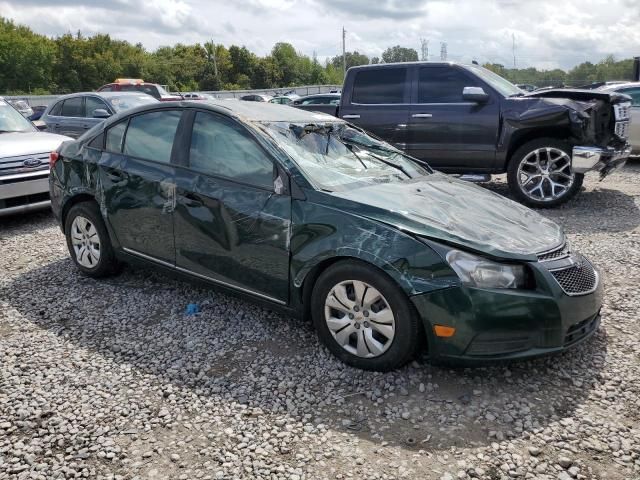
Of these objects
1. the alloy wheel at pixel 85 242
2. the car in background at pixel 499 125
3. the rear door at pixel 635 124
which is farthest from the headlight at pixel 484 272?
the rear door at pixel 635 124

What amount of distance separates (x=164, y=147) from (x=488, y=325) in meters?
2.78

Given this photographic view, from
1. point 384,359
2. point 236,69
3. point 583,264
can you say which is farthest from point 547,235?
point 236,69

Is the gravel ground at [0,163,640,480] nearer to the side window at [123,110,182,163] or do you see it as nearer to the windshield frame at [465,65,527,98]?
the side window at [123,110,182,163]

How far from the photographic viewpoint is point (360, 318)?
3.27m

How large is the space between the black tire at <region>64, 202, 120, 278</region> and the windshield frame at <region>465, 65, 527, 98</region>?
18.3 ft

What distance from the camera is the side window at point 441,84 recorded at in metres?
7.93

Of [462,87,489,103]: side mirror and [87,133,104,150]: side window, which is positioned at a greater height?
[462,87,489,103]: side mirror

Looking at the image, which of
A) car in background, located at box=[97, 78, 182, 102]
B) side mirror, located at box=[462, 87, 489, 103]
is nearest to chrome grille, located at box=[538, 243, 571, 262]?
side mirror, located at box=[462, 87, 489, 103]

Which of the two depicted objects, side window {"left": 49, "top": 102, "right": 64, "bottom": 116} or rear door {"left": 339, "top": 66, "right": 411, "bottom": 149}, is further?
side window {"left": 49, "top": 102, "right": 64, "bottom": 116}

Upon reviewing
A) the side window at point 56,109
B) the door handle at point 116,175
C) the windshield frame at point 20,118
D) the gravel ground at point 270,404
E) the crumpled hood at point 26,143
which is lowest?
the gravel ground at point 270,404

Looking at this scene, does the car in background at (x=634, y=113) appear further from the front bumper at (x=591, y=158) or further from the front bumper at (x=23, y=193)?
the front bumper at (x=23, y=193)

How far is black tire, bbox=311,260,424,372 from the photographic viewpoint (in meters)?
3.11

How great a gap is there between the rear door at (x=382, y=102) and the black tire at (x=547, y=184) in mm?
1616

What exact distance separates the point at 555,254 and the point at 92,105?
1036 centimetres
